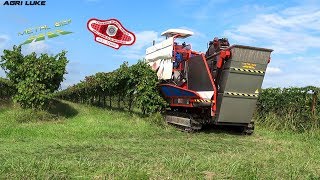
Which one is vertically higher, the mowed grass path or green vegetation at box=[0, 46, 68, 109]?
green vegetation at box=[0, 46, 68, 109]

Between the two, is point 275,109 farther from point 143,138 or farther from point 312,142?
point 143,138

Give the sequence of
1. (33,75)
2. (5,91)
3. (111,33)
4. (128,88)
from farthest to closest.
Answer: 1. (111,33)
2. (5,91)
3. (128,88)
4. (33,75)

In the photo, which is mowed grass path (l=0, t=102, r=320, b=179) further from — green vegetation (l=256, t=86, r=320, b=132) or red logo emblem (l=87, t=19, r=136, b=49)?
red logo emblem (l=87, t=19, r=136, b=49)

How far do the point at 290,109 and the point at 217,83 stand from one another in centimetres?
382

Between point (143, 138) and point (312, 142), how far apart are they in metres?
5.43

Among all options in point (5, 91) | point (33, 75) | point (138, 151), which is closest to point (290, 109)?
point (138, 151)

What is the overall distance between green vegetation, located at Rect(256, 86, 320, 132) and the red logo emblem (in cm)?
842

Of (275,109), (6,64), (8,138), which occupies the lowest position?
(8,138)

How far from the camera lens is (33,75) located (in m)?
17.4

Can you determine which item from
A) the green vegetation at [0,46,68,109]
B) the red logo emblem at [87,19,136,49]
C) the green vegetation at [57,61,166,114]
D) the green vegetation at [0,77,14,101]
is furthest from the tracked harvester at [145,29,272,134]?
the green vegetation at [0,77,14,101]

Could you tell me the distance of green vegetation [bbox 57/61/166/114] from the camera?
17500 millimetres

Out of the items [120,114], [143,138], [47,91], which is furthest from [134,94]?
[143,138]

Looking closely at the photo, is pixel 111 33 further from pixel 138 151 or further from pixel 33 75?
pixel 138 151

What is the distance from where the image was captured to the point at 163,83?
1761cm
